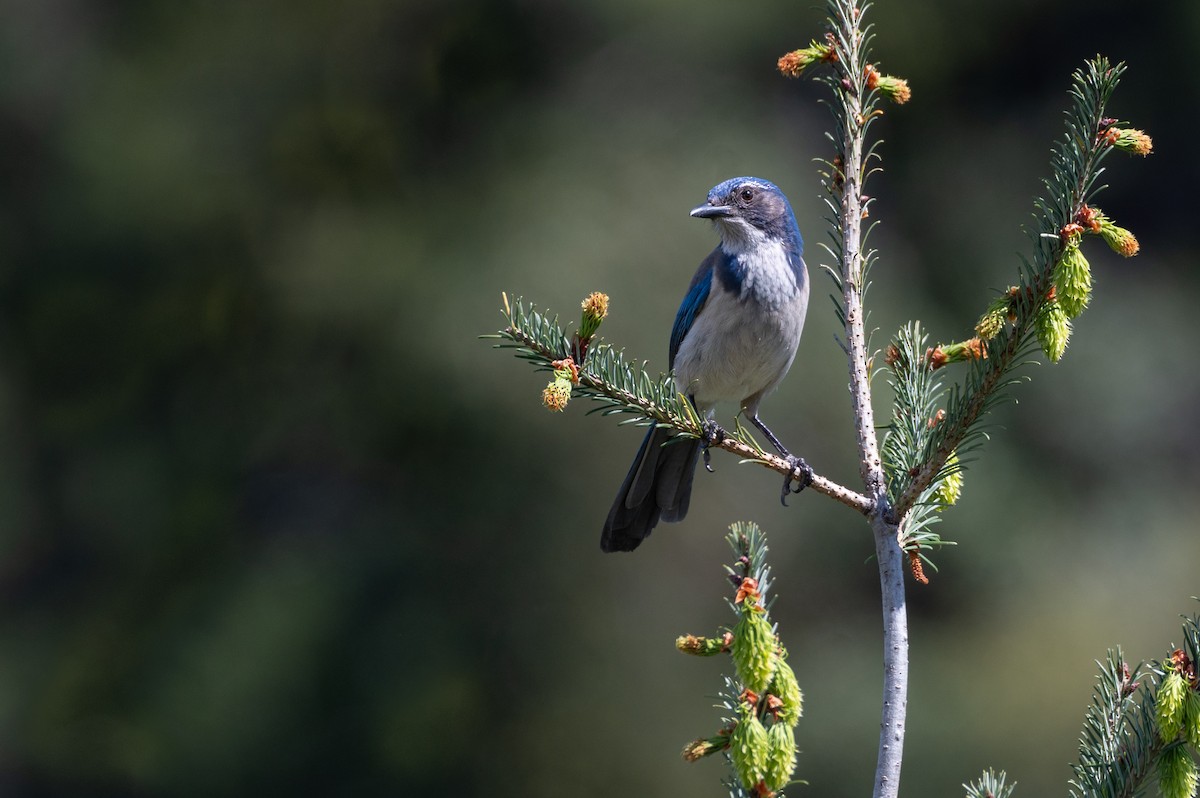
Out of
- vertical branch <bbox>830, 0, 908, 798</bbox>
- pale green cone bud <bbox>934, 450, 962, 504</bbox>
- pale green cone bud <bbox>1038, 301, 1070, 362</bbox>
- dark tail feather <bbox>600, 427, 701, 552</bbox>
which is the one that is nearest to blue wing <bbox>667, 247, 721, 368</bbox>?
dark tail feather <bbox>600, 427, 701, 552</bbox>

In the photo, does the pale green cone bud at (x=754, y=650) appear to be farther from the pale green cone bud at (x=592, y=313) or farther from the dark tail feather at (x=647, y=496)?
the dark tail feather at (x=647, y=496)

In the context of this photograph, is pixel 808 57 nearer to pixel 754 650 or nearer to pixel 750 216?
pixel 754 650

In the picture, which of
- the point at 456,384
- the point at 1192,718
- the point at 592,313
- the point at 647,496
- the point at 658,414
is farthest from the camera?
the point at 456,384

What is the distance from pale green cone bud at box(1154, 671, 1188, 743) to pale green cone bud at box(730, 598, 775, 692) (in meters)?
0.62

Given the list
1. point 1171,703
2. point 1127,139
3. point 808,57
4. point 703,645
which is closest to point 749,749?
point 703,645

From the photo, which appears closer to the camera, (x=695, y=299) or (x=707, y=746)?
(x=707, y=746)

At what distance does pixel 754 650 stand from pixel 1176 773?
73cm

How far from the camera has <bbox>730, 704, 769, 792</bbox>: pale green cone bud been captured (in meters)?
1.82

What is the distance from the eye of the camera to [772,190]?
15.0 feet

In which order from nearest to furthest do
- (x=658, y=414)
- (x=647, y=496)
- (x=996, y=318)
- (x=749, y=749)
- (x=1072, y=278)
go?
(x=749, y=749), (x=1072, y=278), (x=996, y=318), (x=658, y=414), (x=647, y=496)

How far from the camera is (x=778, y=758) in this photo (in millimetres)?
1845

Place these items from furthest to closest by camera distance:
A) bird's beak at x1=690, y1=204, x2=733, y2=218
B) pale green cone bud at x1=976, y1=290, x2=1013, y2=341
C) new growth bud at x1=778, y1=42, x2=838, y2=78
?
bird's beak at x1=690, y1=204, x2=733, y2=218 → new growth bud at x1=778, y1=42, x2=838, y2=78 → pale green cone bud at x1=976, y1=290, x2=1013, y2=341

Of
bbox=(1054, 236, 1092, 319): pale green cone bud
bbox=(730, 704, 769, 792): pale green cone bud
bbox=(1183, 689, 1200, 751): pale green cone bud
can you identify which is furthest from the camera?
bbox=(1054, 236, 1092, 319): pale green cone bud

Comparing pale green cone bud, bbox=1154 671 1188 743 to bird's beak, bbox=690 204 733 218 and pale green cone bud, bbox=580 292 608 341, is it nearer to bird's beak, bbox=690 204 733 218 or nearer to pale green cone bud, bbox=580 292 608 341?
pale green cone bud, bbox=580 292 608 341
